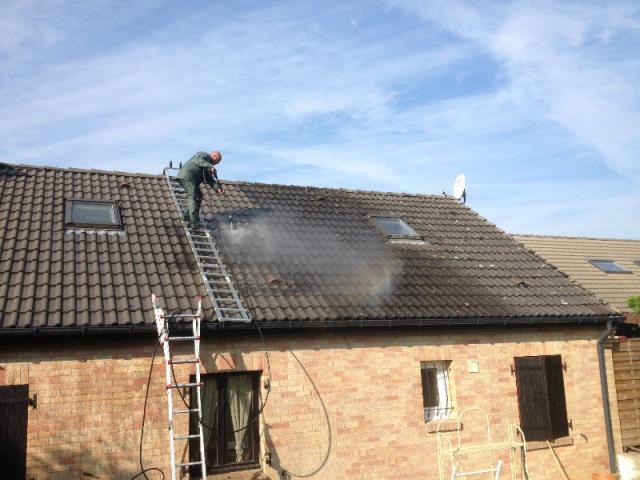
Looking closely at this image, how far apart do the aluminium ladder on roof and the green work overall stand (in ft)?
0.63

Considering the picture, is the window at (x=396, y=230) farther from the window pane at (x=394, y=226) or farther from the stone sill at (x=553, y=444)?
the stone sill at (x=553, y=444)

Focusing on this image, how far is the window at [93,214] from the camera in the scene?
392 inches

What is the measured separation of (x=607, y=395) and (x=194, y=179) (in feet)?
28.7

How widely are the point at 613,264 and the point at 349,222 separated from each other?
14407 mm

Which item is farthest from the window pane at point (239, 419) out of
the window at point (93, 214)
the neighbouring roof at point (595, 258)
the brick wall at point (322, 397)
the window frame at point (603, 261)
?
the window frame at point (603, 261)

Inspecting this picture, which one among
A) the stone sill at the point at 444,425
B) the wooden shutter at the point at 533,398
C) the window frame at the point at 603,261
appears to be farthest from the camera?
the window frame at the point at 603,261

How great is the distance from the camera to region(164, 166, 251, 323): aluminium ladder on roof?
27.7ft

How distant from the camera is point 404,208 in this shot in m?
14.6

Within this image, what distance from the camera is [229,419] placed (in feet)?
28.1

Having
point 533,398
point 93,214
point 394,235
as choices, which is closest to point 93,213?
point 93,214

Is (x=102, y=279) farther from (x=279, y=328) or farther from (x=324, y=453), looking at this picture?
(x=324, y=453)

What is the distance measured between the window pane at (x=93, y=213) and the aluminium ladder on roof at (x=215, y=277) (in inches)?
49.7

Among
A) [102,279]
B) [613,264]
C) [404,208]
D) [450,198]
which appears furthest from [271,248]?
[613,264]

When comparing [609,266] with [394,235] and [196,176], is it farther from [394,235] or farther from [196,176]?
[196,176]
